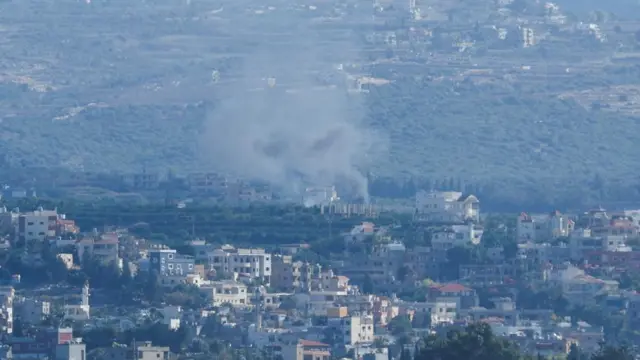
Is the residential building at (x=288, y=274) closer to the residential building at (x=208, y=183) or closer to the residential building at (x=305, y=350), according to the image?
the residential building at (x=305, y=350)

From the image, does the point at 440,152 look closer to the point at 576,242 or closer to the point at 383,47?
the point at 383,47

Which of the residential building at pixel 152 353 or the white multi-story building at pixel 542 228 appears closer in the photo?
the residential building at pixel 152 353

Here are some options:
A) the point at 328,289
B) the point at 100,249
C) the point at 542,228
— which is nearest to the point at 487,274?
the point at 328,289

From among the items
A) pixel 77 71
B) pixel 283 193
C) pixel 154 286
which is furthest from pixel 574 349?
pixel 77 71

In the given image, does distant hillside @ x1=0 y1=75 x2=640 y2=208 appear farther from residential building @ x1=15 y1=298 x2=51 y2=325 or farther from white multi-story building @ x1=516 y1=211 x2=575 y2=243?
residential building @ x1=15 y1=298 x2=51 y2=325

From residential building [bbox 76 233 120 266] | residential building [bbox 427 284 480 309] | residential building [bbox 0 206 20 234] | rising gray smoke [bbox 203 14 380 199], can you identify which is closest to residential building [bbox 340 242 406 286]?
residential building [bbox 427 284 480 309]

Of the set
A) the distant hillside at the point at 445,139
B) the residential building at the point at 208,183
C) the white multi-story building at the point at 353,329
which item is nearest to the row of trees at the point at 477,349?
the white multi-story building at the point at 353,329

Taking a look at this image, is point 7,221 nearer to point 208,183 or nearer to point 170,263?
point 170,263
